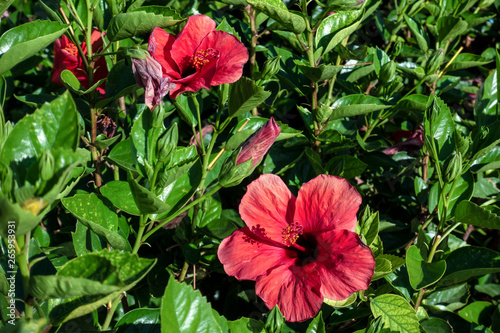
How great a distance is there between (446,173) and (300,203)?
0.41 meters

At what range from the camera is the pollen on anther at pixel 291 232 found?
1.23 meters

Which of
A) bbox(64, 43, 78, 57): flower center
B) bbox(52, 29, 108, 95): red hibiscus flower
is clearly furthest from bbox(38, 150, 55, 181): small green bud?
bbox(64, 43, 78, 57): flower center

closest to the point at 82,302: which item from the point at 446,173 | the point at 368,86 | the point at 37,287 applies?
the point at 37,287

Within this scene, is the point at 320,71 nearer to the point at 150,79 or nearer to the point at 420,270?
the point at 150,79

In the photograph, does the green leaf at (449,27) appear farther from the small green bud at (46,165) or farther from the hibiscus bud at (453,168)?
the small green bud at (46,165)

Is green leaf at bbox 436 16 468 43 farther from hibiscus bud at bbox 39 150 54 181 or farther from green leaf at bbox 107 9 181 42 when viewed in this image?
hibiscus bud at bbox 39 150 54 181

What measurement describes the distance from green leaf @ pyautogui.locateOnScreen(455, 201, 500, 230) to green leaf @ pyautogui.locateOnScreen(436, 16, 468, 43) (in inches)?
31.3

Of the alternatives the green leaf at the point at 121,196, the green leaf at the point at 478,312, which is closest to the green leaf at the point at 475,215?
the green leaf at the point at 478,312

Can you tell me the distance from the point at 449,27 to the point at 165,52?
108cm

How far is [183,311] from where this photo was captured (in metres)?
0.81

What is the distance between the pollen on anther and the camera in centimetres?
123

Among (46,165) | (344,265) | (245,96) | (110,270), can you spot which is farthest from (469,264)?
(46,165)

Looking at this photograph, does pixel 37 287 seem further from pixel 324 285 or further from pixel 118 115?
pixel 118 115

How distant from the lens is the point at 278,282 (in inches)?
45.2
